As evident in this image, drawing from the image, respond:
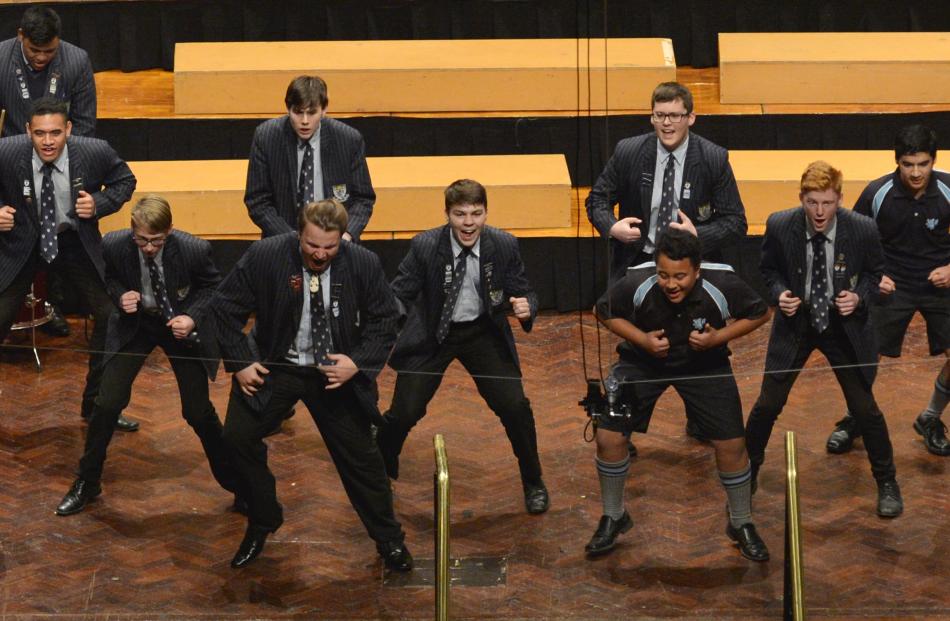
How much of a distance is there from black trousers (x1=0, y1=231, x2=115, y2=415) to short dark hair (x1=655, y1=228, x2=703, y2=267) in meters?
2.25

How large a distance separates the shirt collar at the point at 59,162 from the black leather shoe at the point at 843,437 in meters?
3.14

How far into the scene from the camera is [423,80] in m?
8.62

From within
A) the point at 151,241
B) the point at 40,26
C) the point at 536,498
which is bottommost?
the point at 536,498

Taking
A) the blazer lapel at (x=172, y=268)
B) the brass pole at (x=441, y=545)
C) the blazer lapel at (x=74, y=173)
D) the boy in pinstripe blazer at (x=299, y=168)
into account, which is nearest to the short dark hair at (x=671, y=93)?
the boy in pinstripe blazer at (x=299, y=168)

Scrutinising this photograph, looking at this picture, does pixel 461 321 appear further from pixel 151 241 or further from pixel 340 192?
pixel 151 241

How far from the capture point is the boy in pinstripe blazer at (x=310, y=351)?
5516 millimetres

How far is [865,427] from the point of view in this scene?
5926 millimetres

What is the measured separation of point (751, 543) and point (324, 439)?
4.89 ft

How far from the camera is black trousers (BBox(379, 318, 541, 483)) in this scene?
5.96m

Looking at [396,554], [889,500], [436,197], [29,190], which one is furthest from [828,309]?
[29,190]

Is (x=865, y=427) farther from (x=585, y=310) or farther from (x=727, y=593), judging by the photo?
(x=585, y=310)

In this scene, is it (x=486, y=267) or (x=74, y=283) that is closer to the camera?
(x=486, y=267)

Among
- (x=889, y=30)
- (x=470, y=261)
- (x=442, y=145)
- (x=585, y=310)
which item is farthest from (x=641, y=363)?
(x=889, y=30)

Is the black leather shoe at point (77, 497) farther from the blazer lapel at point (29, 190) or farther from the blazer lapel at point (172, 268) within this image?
the blazer lapel at point (29, 190)
